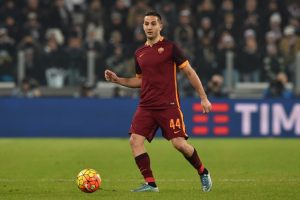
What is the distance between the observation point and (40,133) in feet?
72.5

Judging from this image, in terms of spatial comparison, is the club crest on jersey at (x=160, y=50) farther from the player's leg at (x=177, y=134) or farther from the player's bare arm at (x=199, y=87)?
the player's leg at (x=177, y=134)

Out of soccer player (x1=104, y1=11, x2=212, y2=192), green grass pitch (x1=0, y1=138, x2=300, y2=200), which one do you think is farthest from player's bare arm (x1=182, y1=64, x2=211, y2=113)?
green grass pitch (x1=0, y1=138, x2=300, y2=200)

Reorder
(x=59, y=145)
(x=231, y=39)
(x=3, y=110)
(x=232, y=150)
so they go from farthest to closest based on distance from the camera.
→ (x=231, y=39), (x=3, y=110), (x=59, y=145), (x=232, y=150)

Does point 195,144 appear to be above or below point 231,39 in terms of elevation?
below

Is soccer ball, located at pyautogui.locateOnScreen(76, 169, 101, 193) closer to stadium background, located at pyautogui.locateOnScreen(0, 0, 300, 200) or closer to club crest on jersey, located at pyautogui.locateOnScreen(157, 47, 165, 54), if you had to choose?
club crest on jersey, located at pyautogui.locateOnScreen(157, 47, 165, 54)

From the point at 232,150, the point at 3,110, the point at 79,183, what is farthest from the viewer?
the point at 3,110

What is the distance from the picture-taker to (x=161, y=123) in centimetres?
1079

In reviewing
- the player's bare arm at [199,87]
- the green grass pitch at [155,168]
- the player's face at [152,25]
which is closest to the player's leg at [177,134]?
the green grass pitch at [155,168]

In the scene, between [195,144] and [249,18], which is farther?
[249,18]

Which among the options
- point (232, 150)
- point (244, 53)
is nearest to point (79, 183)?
point (232, 150)

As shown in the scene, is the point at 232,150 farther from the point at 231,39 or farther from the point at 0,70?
the point at 0,70

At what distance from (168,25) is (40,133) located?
181 inches

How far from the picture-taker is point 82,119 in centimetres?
2205

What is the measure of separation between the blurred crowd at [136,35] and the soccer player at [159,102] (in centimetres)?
1171
